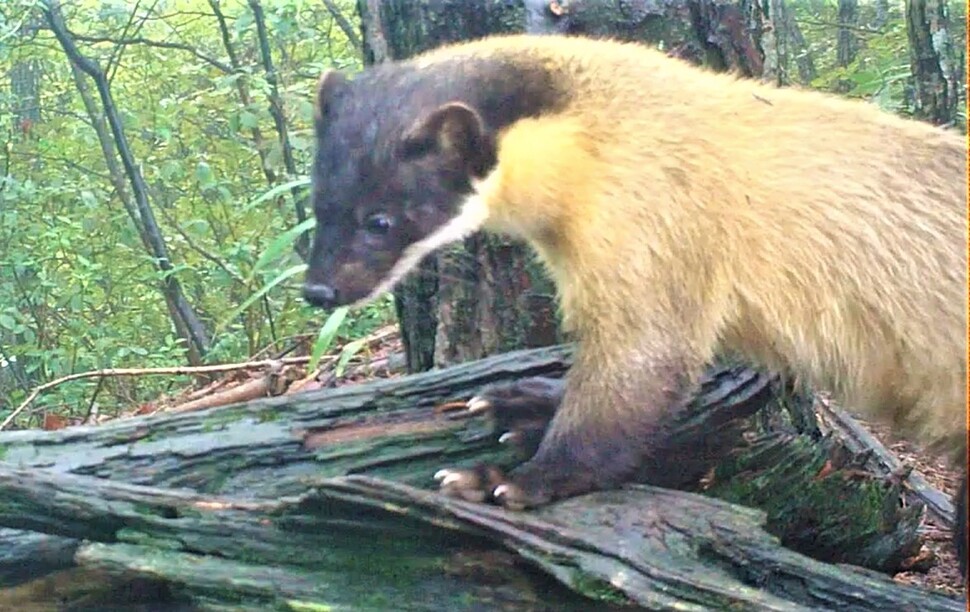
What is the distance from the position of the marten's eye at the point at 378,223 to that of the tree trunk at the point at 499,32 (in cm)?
90

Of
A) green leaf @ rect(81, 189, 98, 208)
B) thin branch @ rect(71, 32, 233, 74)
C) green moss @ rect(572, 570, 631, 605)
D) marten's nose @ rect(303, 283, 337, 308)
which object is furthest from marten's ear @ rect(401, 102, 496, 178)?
green leaf @ rect(81, 189, 98, 208)

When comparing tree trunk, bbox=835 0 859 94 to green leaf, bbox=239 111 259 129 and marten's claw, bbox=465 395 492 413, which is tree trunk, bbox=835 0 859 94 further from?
marten's claw, bbox=465 395 492 413

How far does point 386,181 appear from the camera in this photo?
9.93ft

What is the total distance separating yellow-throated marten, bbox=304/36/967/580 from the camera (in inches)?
119

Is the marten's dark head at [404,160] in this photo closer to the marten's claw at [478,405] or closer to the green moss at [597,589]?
the marten's claw at [478,405]

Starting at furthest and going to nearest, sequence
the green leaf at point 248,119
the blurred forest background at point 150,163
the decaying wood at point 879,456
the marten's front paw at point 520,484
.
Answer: the blurred forest background at point 150,163 → the green leaf at point 248,119 → the decaying wood at point 879,456 → the marten's front paw at point 520,484

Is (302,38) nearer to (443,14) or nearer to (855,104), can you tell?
(443,14)

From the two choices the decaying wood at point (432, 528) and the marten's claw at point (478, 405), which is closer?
the decaying wood at point (432, 528)

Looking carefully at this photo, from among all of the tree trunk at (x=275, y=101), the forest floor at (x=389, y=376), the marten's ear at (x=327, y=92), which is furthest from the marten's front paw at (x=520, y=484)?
the tree trunk at (x=275, y=101)

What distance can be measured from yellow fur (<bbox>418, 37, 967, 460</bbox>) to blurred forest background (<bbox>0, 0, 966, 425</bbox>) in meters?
4.64

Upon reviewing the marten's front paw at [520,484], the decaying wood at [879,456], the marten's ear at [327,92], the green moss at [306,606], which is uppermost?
the marten's ear at [327,92]

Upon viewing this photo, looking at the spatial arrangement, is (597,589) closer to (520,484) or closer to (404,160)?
(520,484)

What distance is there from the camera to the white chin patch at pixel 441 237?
313cm

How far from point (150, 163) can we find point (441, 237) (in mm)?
6979
